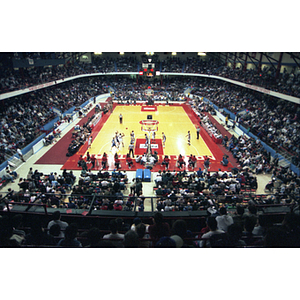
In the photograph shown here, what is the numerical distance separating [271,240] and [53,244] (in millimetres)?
5419

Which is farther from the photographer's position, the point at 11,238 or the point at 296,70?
the point at 296,70

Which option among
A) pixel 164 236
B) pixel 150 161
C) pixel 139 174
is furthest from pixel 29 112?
pixel 164 236

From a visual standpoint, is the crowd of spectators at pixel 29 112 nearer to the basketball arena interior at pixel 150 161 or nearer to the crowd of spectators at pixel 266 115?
the basketball arena interior at pixel 150 161

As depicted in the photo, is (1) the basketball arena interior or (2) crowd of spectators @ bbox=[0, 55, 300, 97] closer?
(1) the basketball arena interior

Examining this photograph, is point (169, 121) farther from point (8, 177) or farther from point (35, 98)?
point (8, 177)

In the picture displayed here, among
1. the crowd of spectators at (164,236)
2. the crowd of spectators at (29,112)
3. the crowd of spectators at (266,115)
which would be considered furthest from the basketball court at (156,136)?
the crowd of spectators at (164,236)

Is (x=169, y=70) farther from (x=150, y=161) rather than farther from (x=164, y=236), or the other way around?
(x=164, y=236)

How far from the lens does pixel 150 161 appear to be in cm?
1745

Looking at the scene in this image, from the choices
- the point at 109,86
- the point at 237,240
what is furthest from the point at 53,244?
the point at 109,86

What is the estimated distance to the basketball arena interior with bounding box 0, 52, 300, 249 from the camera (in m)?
5.92

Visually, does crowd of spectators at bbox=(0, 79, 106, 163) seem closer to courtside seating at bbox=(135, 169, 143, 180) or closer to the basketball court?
the basketball court

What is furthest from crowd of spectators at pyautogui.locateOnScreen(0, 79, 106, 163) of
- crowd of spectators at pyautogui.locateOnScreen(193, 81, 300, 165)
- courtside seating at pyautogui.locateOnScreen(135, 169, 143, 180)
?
crowd of spectators at pyautogui.locateOnScreen(193, 81, 300, 165)

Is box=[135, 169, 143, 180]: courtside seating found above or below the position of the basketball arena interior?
below

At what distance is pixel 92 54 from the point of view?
49562 mm
